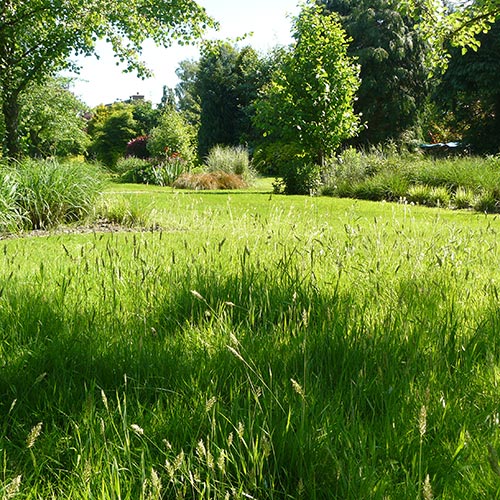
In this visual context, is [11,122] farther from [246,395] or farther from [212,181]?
[246,395]

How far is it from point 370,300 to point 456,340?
590mm

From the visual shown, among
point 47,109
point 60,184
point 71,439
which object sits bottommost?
point 71,439

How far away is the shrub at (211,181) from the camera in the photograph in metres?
18.0

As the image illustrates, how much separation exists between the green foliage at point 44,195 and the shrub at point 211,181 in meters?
9.59

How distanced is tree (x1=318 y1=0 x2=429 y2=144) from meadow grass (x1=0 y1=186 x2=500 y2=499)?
27505 millimetres

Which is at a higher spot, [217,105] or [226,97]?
[226,97]

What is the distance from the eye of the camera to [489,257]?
3826mm

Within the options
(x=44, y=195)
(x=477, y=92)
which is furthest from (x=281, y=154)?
(x=477, y=92)

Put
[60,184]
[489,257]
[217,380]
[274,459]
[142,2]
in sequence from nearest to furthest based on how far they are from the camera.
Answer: [274,459] → [217,380] → [489,257] → [60,184] → [142,2]

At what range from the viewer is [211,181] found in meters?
18.3

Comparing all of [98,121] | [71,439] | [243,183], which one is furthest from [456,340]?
[98,121]

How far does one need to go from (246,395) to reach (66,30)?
1445cm

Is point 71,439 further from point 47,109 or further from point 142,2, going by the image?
point 47,109

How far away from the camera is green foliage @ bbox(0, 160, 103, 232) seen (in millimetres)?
6926
